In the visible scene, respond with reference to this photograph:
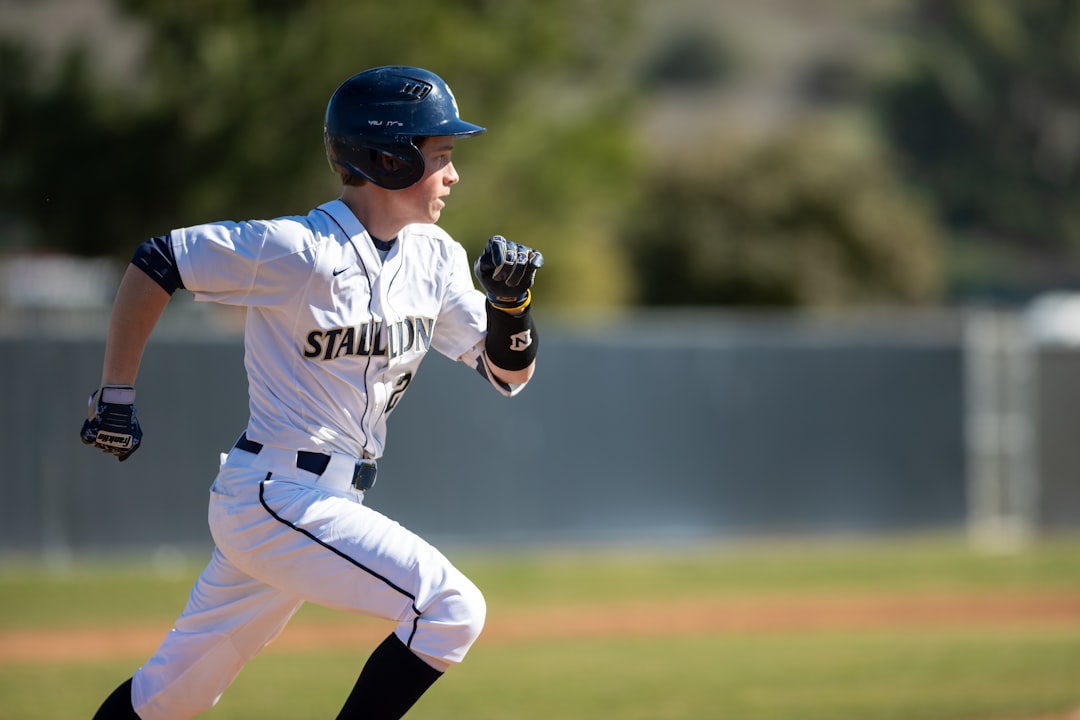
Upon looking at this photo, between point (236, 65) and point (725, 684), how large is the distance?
1136cm

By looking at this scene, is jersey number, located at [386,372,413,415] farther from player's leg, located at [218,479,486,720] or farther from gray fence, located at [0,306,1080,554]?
gray fence, located at [0,306,1080,554]

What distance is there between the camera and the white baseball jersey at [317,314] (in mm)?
3785

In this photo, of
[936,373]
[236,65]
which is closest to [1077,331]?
[936,373]

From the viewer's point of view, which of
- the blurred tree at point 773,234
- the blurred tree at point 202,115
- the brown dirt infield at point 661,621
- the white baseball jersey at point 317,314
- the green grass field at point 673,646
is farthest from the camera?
the blurred tree at point 773,234

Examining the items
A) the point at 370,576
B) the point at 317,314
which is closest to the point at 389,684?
the point at 370,576

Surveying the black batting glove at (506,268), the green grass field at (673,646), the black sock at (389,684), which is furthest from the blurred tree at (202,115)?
the black sock at (389,684)

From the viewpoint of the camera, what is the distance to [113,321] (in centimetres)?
377

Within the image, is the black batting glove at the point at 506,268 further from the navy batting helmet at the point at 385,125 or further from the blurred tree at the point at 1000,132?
the blurred tree at the point at 1000,132

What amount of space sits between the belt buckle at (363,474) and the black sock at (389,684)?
0.47m

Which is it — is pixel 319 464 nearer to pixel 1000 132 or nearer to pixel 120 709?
pixel 120 709

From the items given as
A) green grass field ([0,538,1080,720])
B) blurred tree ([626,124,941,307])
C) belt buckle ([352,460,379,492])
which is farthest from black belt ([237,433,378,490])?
blurred tree ([626,124,941,307])

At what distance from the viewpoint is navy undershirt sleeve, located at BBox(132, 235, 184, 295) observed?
3734 millimetres

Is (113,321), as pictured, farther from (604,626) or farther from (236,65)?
(236,65)

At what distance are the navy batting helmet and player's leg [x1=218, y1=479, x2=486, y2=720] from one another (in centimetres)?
91
